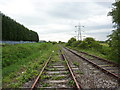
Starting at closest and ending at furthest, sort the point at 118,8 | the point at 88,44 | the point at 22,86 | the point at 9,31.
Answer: the point at 22,86 < the point at 118,8 < the point at 88,44 < the point at 9,31

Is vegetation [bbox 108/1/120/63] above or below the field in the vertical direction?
above

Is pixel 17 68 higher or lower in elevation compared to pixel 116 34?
lower

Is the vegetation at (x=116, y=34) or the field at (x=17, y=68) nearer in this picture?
the field at (x=17, y=68)

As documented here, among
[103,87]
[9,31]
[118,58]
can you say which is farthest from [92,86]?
[9,31]

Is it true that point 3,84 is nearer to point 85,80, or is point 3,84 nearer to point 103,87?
point 85,80

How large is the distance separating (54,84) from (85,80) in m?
1.38

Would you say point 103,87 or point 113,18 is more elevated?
point 113,18

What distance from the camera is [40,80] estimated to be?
16.8 ft

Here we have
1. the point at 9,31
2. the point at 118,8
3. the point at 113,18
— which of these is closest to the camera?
the point at 118,8

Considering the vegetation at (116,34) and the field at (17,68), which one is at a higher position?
the vegetation at (116,34)

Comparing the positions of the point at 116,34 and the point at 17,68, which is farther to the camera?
the point at 116,34

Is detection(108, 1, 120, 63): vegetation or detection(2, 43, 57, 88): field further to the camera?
detection(108, 1, 120, 63): vegetation

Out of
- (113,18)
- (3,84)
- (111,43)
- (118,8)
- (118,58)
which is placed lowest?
(3,84)

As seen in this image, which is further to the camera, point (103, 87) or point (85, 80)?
point (85, 80)
